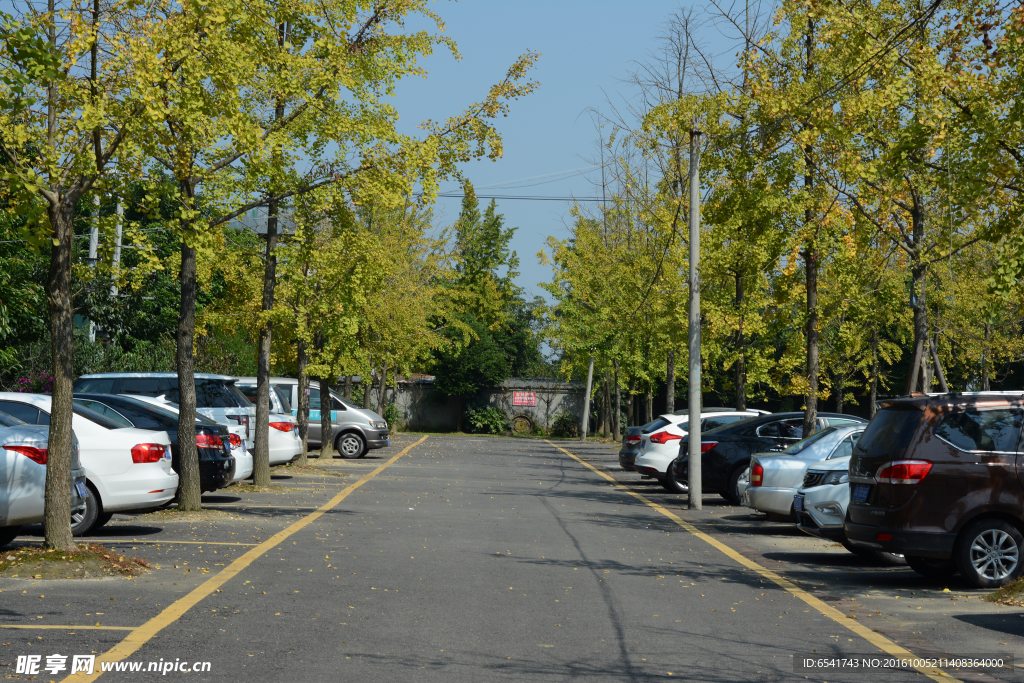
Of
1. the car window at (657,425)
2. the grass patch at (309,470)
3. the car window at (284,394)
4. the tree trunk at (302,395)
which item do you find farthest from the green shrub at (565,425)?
the car window at (657,425)

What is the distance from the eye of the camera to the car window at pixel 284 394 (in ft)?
74.5

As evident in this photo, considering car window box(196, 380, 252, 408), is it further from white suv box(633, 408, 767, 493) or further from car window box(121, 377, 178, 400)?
white suv box(633, 408, 767, 493)

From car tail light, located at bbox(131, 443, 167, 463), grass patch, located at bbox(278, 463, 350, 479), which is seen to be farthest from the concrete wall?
car tail light, located at bbox(131, 443, 167, 463)

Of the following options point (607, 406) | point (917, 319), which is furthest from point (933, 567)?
point (607, 406)

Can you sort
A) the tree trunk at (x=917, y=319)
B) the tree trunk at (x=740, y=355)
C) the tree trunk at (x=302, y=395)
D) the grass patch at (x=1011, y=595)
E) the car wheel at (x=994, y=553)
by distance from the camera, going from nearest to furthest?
the grass patch at (x=1011, y=595), the car wheel at (x=994, y=553), the tree trunk at (x=917, y=319), the tree trunk at (x=302, y=395), the tree trunk at (x=740, y=355)

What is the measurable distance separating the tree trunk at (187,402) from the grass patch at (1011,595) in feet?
31.5

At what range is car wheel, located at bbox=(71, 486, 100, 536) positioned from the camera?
1152 cm

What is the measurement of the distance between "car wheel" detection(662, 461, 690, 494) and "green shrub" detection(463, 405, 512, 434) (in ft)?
119

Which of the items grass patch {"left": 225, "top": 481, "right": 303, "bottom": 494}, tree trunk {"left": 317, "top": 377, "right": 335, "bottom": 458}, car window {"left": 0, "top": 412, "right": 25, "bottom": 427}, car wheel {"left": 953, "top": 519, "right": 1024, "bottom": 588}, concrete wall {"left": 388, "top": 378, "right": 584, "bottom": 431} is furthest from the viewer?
concrete wall {"left": 388, "top": 378, "right": 584, "bottom": 431}

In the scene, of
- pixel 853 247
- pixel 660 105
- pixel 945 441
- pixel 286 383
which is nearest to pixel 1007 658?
pixel 945 441

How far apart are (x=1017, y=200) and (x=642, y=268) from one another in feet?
73.5

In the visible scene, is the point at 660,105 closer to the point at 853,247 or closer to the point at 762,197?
the point at 762,197

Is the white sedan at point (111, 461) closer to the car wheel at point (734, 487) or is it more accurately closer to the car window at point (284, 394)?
the car wheel at point (734, 487)

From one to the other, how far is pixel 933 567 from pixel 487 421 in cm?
4676
